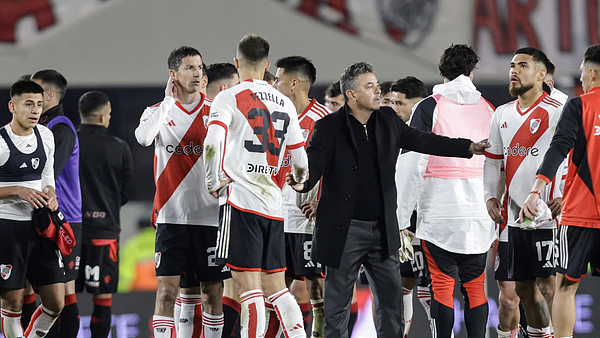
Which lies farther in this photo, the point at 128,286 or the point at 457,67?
the point at 128,286

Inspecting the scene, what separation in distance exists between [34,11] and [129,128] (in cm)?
224

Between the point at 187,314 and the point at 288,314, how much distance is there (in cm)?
133

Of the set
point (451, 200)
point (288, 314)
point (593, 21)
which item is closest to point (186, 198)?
point (288, 314)

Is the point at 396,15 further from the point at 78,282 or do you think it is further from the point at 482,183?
the point at 78,282

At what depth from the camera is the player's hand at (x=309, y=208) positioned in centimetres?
525

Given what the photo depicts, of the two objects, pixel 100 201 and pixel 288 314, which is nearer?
pixel 288 314

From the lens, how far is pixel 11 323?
541 centimetres

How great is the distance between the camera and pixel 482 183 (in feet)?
17.8

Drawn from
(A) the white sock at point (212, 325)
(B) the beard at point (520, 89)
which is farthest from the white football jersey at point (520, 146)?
(A) the white sock at point (212, 325)

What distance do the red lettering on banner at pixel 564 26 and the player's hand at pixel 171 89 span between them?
600cm

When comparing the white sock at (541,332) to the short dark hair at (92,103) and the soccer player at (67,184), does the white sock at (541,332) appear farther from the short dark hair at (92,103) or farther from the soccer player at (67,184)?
the short dark hair at (92,103)

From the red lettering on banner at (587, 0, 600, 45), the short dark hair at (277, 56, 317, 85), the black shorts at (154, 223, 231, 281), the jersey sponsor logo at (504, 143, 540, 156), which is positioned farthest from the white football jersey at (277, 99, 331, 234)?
the red lettering on banner at (587, 0, 600, 45)

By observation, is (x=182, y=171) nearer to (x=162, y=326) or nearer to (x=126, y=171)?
(x=162, y=326)

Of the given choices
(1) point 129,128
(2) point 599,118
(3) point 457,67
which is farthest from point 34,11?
(2) point 599,118
